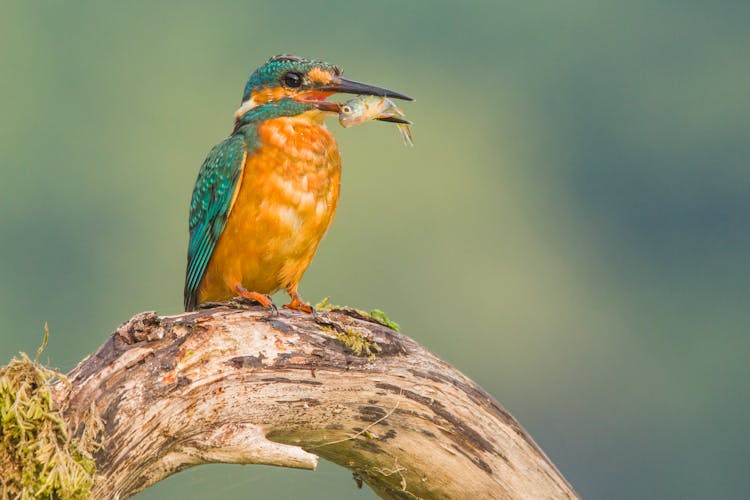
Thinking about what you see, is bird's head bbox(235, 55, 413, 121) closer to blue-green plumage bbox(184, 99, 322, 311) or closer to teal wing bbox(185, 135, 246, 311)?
blue-green plumage bbox(184, 99, 322, 311)

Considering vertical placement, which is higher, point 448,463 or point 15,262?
point 15,262

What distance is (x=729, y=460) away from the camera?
138ft

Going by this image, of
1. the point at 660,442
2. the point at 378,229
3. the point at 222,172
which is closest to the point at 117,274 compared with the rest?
the point at 378,229

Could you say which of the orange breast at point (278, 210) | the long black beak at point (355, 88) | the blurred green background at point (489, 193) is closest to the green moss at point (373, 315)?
the orange breast at point (278, 210)

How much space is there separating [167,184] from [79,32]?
12024mm

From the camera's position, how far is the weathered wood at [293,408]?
11.9 ft

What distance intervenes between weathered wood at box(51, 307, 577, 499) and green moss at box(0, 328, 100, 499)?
0.21ft

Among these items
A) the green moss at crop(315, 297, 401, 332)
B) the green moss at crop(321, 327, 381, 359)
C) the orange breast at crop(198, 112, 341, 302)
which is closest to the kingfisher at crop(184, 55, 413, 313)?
the orange breast at crop(198, 112, 341, 302)

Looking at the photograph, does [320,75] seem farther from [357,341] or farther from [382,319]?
[357,341]

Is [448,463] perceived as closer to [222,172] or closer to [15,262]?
[222,172]

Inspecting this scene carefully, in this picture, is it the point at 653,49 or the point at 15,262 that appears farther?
the point at 653,49

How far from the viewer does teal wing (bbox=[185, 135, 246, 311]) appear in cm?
520

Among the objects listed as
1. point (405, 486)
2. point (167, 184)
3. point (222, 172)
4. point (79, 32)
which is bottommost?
point (405, 486)

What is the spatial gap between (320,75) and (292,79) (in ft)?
0.50
